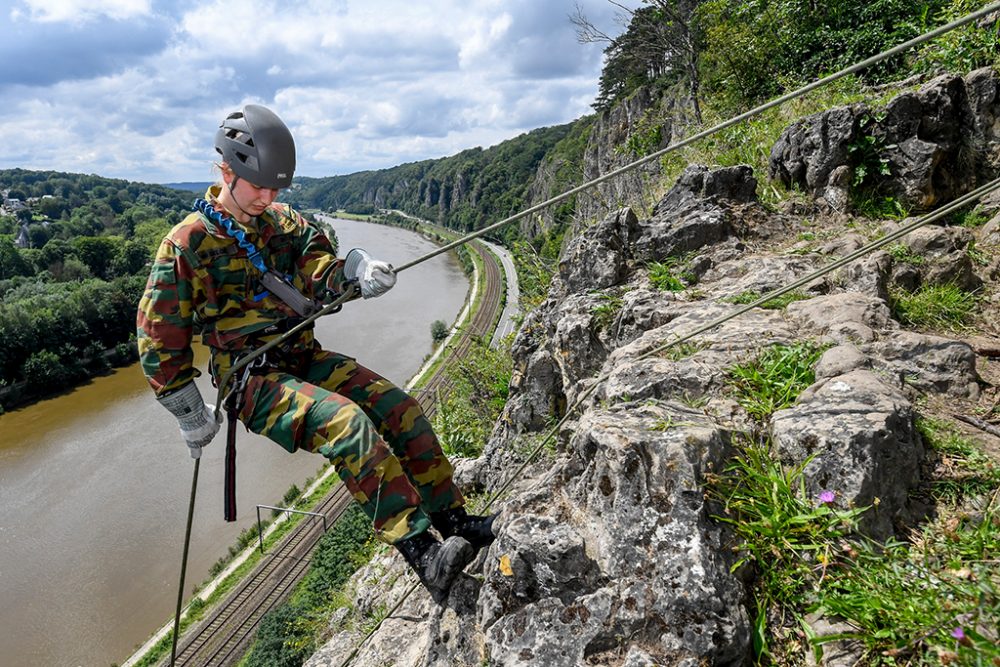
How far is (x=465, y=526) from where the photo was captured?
133 inches

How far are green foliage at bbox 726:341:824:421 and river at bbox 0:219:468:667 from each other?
23176 millimetres

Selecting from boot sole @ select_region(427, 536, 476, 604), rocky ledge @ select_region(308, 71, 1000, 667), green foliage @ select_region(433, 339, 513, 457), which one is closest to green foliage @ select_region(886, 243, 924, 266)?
rocky ledge @ select_region(308, 71, 1000, 667)

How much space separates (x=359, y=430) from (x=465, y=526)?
3.03 feet

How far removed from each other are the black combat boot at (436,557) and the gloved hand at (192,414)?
1303mm

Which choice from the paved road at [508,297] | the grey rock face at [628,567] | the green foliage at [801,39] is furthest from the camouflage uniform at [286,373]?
the paved road at [508,297]

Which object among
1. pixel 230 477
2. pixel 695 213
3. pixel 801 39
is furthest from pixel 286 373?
pixel 801 39

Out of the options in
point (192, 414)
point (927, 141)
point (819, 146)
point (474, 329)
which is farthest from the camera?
point (474, 329)

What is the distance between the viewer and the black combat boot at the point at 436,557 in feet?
9.73

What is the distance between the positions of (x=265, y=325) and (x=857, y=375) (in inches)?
129

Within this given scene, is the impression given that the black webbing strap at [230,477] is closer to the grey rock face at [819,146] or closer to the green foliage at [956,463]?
the green foliage at [956,463]

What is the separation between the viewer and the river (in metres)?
20.0

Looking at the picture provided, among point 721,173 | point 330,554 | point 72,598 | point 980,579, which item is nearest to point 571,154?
point 330,554

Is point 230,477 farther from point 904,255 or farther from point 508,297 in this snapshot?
point 508,297

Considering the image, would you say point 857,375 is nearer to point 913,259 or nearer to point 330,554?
point 913,259
